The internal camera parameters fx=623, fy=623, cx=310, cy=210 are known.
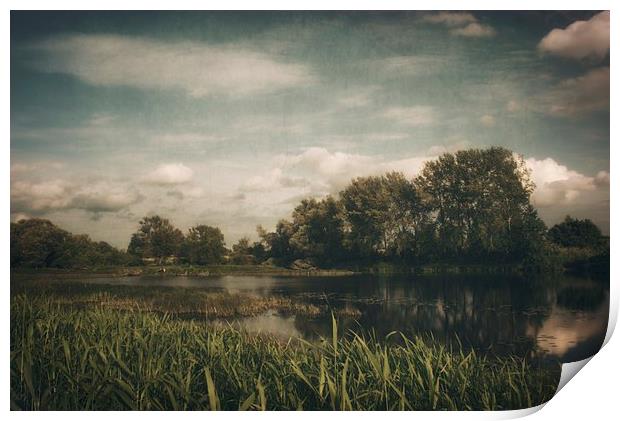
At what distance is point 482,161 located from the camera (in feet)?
18.0

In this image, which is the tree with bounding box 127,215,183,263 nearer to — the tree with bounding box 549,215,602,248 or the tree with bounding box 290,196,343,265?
the tree with bounding box 290,196,343,265

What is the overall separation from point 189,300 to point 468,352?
2493 millimetres

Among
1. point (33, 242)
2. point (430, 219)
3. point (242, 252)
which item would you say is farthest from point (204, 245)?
point (430, 219)

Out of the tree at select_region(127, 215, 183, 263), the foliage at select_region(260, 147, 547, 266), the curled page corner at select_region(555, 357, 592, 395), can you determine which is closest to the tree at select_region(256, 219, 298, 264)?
the foliage at select_region(260, 147, 547, 266)

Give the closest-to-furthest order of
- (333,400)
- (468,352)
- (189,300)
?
(333,400), (468,352), (189,300)

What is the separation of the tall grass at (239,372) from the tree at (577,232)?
1.10 m

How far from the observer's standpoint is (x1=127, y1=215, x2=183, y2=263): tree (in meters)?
5.51

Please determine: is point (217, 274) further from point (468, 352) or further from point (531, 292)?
point (531, 292)

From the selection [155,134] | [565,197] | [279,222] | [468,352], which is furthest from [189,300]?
[565,197]

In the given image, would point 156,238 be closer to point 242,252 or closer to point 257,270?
point 242,252

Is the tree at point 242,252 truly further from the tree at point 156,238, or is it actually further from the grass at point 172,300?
the tree at point 156,238

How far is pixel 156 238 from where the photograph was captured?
5.56 m

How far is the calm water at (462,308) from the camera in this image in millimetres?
5320

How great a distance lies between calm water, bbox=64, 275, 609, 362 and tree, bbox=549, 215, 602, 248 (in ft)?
1.10
